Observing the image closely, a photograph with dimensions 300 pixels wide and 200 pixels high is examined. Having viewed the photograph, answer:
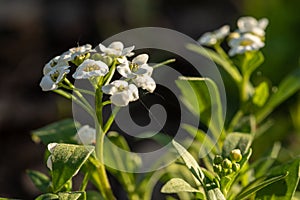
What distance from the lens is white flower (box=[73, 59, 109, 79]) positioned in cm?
100

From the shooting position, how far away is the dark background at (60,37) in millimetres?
2699

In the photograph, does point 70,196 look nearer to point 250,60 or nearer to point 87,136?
point 87,136

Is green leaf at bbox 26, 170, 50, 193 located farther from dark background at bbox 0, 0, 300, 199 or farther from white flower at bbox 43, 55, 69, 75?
dark background at bbox 0, 0, 300, 199

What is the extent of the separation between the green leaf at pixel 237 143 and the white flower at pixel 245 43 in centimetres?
23

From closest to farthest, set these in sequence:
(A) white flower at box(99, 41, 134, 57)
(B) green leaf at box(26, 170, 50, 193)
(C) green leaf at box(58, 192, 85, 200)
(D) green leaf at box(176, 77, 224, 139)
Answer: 1. (C) green leaf at box(58, 192, 85, 200)
2. (A) white flower at box(99, 41, 134, 57)
3. (B) green leaf at box(26, 170, 50, 193)
4. (D) green leaf at box(176, 77, 224, 139)

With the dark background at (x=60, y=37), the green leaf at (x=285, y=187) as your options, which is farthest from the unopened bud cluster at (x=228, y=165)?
the dark background at (x=60, y=37)

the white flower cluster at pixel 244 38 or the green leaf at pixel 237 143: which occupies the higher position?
the white flower cluster at pixel 244 38

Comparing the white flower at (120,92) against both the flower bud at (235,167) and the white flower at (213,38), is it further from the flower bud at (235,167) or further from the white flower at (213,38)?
the white flower at (213,38)

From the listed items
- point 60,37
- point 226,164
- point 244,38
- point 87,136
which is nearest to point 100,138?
point 87,136

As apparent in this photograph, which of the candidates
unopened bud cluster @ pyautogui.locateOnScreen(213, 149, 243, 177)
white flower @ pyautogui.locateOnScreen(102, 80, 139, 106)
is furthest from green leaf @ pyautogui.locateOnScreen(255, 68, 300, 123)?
white flower @ pyautogui.locateOnScreen(102, 80, 139, 106)

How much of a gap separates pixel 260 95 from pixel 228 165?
0.43m

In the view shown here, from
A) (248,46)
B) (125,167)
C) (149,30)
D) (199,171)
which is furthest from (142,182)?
(149,30)

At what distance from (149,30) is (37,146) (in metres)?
1.11

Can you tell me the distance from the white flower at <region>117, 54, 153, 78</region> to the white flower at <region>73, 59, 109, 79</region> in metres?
0.03
